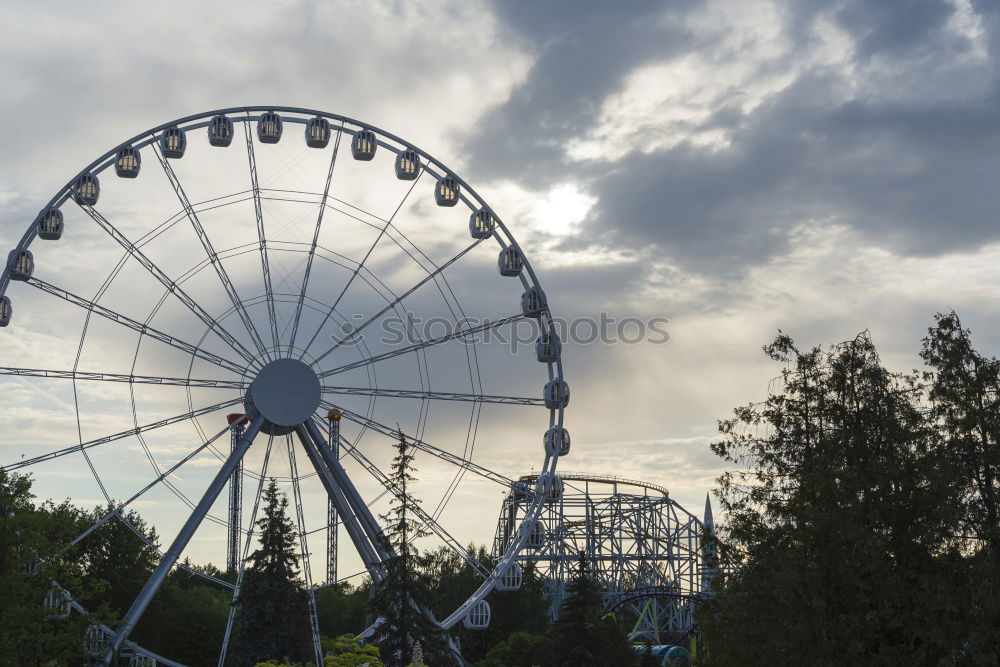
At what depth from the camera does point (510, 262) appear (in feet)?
126

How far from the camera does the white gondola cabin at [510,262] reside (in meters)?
38.3

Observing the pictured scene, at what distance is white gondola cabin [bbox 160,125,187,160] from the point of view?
35.7 metres

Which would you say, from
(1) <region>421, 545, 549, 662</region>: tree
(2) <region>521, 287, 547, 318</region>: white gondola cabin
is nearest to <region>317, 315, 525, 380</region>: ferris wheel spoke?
(2) <region>521, 287, 547, 318</region>: white gondola cabin

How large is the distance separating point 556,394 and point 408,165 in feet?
30.0

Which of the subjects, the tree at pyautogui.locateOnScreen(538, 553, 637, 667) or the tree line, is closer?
the tree line

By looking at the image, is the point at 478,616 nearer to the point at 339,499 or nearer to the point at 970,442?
the point at 339,499

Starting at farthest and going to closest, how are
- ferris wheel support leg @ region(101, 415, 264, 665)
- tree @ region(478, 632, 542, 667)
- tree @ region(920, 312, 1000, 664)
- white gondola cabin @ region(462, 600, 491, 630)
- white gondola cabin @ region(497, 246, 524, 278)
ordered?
tree @ region(478, 632, 542, 667) < white gondola cabin @ region(497, 246, 524, 278) < white gondola cabin @ region(462, 600, 491, 630) < ferris wheel support leg @ region(101, 415, 264, 665) < tree @ region(920, 312, 1000, 664)

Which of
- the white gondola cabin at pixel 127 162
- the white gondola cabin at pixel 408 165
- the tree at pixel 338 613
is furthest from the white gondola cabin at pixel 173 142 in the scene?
the tree at pixel 338 613

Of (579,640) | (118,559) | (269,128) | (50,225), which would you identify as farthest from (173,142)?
(118,559)

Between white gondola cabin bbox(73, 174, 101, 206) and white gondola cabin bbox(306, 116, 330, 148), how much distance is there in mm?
6838

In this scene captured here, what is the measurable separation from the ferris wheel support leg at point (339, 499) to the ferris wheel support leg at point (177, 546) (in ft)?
5.25

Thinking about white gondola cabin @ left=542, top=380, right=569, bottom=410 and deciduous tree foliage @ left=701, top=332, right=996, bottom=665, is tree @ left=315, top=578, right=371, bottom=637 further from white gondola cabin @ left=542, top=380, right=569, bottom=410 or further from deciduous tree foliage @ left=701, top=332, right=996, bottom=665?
deciduous tree foliage @ left=701, top=332, right=996, bottom=665

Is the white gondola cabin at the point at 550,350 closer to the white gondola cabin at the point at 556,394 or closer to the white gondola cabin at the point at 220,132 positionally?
the white gondola cabin at the point at 556,394

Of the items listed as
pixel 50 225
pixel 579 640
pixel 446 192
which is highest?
pixel 446 192
